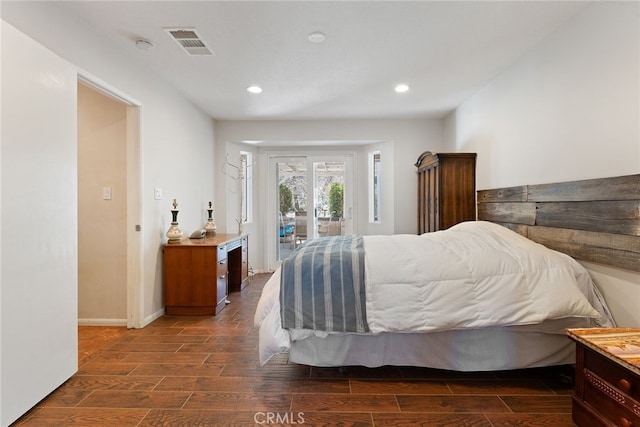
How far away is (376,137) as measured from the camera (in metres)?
4.94

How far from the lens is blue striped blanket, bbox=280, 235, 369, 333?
1980 mm

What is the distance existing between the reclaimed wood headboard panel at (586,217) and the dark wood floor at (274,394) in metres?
0.82

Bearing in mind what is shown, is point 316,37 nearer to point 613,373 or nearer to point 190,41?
point 190,41

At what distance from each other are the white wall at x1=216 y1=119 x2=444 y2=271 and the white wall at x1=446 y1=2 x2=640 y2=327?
167 centimetres

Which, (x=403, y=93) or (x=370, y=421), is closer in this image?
(x=370, y=421)

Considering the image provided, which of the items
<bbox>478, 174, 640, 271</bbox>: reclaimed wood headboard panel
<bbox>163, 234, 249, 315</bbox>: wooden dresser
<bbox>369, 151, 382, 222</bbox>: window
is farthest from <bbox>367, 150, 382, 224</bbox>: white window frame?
<bbox>163, 234, 249, 315</bbox>: wooden dresser

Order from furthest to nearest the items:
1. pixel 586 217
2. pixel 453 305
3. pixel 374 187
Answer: pixel 374 187, pixel 586 217, pixel 453 305

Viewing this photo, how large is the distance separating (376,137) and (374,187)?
830mm

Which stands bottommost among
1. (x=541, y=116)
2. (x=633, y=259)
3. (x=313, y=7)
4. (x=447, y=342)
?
(x=447, y=342)

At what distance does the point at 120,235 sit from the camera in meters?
3.05

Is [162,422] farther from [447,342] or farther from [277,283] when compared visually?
[447,342]

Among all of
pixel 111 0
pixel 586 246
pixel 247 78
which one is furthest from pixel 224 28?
pixel 586 246

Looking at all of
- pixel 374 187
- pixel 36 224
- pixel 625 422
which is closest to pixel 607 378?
pixel 625 422

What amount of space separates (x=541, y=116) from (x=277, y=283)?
2383mm
